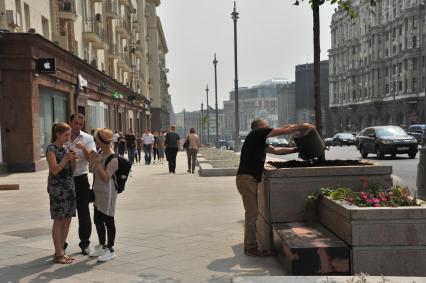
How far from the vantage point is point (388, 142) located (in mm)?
22047

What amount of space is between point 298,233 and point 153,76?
7105 centimetres

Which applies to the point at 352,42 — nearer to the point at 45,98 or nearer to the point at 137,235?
the point at 45,98

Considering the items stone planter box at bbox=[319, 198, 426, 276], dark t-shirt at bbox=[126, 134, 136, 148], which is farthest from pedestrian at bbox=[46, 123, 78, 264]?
dark t-shirt at bbox=[126, 134, 136, 148]

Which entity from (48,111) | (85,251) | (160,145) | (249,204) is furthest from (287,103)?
(85,251)

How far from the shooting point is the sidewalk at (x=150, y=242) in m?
5.14

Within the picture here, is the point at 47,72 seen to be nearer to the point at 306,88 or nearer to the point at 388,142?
the point at 388,142

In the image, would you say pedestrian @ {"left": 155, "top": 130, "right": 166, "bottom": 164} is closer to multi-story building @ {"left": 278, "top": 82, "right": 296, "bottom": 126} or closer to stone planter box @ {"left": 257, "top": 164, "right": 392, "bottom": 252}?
stone planter box @ {"left": 257, "top": 164, "right": 392, "bottom": 252}

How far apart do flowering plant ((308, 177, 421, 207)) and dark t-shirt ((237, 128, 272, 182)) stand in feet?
2.29

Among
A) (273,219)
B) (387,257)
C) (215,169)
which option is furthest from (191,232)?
(215,169)

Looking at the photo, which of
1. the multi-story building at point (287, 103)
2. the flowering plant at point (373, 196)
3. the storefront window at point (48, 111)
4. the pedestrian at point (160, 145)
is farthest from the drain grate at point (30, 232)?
the multi-story building at point (287, 103)

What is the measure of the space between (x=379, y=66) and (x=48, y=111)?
70.8 m

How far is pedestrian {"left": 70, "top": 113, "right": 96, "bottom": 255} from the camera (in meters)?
5.96

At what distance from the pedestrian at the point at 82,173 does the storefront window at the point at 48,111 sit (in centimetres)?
1421

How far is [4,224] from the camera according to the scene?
8211 millimetres
